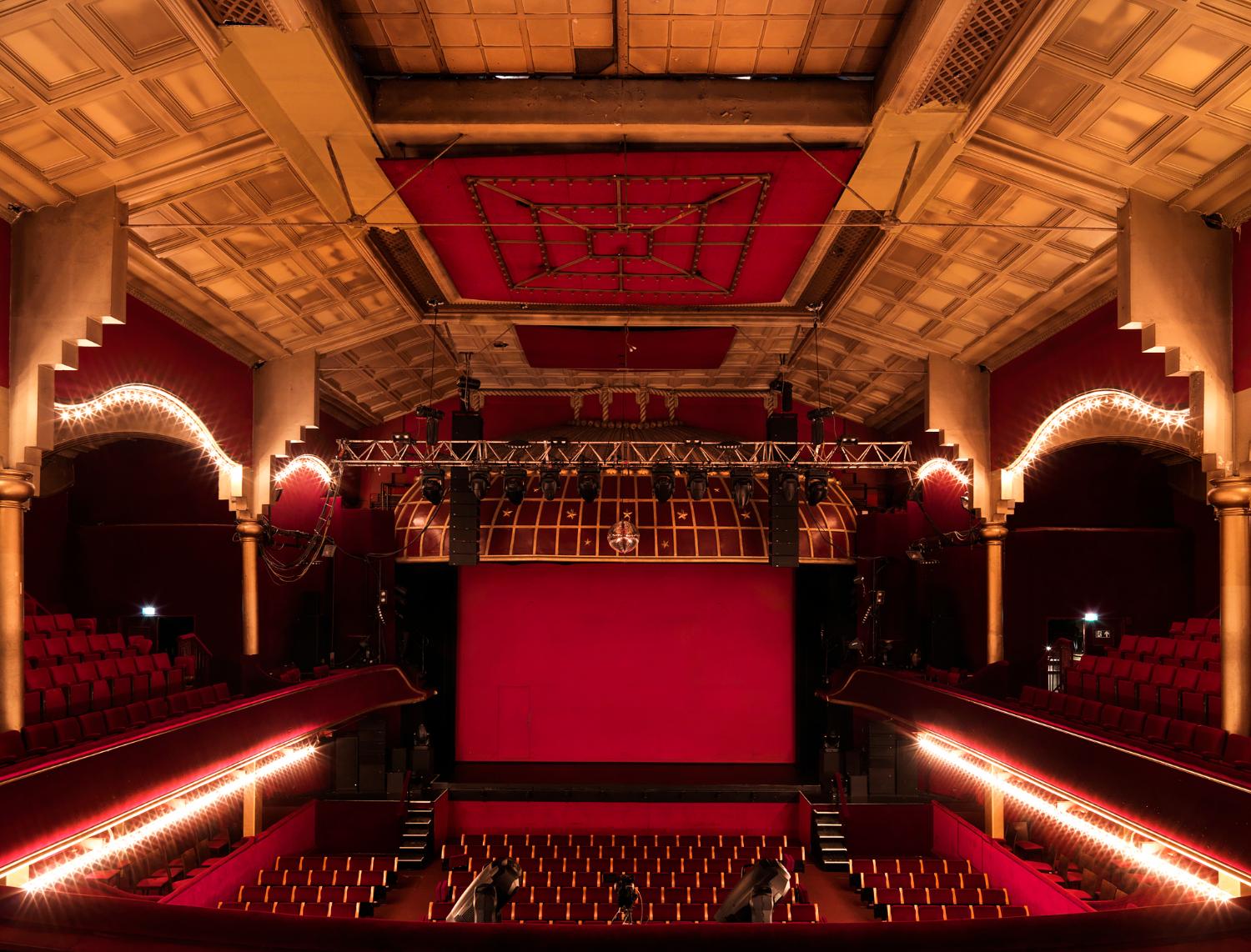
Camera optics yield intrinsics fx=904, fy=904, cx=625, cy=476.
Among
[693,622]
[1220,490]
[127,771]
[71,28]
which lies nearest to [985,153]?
[1220,490]

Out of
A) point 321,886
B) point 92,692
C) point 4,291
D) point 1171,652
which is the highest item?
point 4,291

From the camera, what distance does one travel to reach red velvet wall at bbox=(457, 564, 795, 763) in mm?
21344

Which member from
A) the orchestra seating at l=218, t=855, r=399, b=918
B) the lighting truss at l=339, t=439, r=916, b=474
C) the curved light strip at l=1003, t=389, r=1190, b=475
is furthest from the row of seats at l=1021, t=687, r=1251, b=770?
the orchestra seating at l=218, t=855, r=399, b=918

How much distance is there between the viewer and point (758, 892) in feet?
10.3

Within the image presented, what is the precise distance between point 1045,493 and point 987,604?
10.9 feet

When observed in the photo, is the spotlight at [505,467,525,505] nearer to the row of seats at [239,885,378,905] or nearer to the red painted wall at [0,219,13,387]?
the row of seats at [239,885,378,905]

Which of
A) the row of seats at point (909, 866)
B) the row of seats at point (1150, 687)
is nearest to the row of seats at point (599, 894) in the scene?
the row of seats at point (909, 866)

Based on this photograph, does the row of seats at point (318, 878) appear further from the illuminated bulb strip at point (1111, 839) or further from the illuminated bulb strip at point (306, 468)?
the illuminated bulb strip at point (1111, 839)

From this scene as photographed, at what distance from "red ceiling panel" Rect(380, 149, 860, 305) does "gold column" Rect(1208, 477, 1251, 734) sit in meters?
5.02

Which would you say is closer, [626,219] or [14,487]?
[14,487]

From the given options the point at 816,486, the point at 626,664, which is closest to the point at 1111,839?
the point at 816,486

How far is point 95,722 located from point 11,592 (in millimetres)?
2078

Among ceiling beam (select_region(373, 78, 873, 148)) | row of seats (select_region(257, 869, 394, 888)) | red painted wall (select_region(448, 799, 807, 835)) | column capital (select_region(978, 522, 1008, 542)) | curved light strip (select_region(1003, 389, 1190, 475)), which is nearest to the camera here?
ceiling beam (select_region(373, 78, 873, 148))

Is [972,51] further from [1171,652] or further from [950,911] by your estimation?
[950,911]
